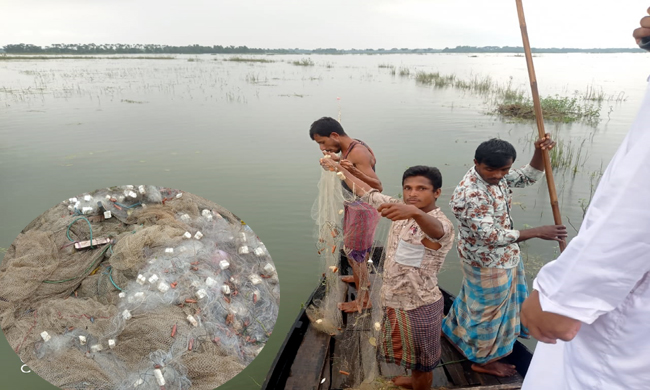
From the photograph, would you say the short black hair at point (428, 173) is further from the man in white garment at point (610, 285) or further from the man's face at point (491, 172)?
the man in white garment at point (610, 285)

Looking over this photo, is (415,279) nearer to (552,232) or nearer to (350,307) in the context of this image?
(552,232)

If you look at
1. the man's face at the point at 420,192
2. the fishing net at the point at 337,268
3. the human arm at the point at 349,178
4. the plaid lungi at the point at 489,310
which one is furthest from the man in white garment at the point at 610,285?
the fishing net at the point at 337,268

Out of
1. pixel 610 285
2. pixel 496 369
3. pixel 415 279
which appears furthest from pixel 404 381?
pixel 610 285

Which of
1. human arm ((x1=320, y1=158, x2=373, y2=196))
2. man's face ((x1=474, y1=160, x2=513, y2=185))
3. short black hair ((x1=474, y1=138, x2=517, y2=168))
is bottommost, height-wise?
human arm ((x1=320, y1=158, x2=373, y2=196))

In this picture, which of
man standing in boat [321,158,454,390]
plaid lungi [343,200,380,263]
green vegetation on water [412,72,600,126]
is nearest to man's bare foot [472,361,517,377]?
man standing in boat [321,158,454,390]

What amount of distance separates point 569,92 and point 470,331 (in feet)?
62.9

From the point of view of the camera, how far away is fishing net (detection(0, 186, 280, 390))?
8.15ft

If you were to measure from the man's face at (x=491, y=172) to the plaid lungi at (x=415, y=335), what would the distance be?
2.56 feet

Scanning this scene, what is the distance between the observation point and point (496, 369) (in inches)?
99.2

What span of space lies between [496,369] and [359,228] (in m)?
1.41

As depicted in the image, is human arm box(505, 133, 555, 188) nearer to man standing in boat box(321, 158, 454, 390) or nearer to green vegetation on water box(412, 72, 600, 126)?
man standing in boat box(321, 158, 454, 390)

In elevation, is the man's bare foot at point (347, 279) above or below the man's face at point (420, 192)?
below

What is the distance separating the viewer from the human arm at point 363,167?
2688 mm

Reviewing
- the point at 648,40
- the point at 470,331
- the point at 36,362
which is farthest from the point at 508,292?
the point at 36,362
